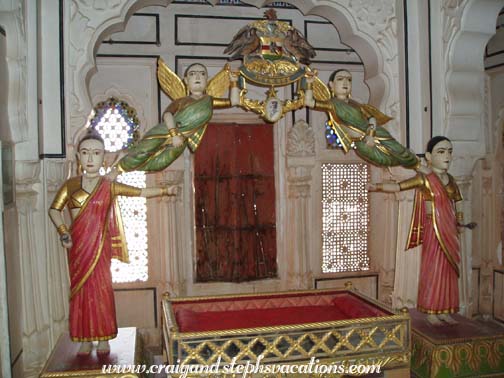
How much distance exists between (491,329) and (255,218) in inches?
99.0

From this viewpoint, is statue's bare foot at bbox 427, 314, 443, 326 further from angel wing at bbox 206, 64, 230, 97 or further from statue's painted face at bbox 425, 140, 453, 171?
angel wing at bbox 206, 64, 230, 97

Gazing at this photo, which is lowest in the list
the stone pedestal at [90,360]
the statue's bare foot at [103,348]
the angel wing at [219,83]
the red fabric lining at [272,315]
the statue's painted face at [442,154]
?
→ the stone pedestal at [90,360]

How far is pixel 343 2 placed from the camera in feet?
13.3

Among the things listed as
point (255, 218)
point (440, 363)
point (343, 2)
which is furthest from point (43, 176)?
point (440, 363)

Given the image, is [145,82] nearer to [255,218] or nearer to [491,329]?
[255,218]

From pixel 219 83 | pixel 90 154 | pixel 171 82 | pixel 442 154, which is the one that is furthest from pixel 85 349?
pixel 442 154

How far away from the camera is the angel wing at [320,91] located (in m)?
3.35

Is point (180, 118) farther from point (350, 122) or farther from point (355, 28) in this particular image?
point (355, 28)

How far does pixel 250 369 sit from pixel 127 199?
2660 millimetres

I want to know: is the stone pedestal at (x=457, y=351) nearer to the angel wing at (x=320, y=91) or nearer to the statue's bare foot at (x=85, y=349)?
the angel wing at (x=320, y=91)

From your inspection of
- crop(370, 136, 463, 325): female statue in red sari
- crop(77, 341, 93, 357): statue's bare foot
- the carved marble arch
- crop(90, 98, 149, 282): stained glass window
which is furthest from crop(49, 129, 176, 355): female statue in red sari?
crop(90, 98, 149, 282): stained glass window

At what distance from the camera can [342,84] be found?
335cm

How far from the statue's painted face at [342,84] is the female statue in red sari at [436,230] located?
68cm

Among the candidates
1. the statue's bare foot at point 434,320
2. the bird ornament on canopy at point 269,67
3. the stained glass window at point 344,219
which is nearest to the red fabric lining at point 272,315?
the statue's bare foot at point 434,320
